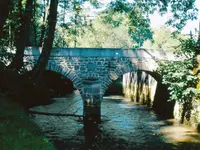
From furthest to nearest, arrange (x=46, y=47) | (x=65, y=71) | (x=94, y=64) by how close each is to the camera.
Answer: (x=94, y=64), (x=65, y=71), (x=46, y=47)

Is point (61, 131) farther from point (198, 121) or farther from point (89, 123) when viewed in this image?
point (198, 121)

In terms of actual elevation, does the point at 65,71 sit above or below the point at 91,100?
above

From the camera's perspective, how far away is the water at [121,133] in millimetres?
10469

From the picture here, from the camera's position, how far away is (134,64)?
46.0ft

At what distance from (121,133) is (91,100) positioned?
2053 mm

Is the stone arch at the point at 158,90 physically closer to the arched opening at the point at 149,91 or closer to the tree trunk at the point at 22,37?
the arched opening at the point at 149,91

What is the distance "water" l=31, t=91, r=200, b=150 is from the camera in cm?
1047


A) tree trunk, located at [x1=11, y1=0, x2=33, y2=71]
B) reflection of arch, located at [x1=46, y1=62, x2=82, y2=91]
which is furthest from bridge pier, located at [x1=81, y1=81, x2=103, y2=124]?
tree trunk, located at [x1=11, y1=0, x2=33, y2=71]

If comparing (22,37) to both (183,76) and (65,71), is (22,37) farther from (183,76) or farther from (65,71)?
(183,76)

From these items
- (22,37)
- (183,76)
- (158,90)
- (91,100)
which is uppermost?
(22,37)

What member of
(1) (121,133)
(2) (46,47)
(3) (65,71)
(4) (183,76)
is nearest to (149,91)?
(4) (183,76)

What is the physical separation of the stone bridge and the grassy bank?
A: 6.45 meters

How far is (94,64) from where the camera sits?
530 inches

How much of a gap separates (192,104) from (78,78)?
541cm
